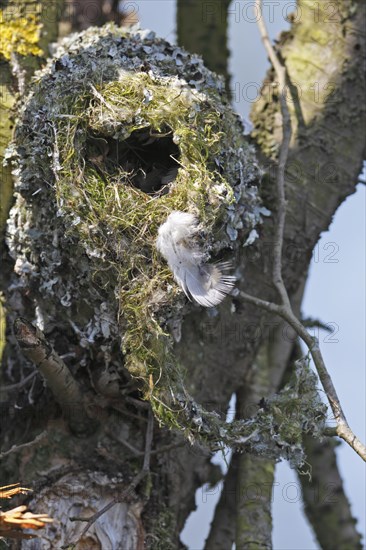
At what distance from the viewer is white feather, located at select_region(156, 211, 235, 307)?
260cm

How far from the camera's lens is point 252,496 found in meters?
3.38

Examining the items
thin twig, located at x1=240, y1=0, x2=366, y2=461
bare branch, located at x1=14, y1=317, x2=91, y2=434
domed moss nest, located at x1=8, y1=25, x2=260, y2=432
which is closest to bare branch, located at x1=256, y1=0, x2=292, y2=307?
thin twig, located at x1=240, y1=0, x2=366, y2=461

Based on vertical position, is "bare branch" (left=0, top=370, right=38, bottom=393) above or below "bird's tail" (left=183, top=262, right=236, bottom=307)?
below

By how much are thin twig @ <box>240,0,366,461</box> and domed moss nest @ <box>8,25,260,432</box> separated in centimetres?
14

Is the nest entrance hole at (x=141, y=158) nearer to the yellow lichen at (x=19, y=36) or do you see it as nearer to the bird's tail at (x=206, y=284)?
the bird's tail at (x=206, y=284)

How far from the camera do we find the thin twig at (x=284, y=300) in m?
2.54

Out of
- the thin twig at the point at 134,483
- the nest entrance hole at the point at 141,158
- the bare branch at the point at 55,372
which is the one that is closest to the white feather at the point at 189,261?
the nest entrance hole at the point at 141,158

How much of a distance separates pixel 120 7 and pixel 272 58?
44.8 inches

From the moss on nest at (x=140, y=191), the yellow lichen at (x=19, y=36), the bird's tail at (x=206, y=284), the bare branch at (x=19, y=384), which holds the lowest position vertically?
the bare branch at (x=19, y=384)

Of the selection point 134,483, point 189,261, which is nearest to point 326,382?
point 189,261

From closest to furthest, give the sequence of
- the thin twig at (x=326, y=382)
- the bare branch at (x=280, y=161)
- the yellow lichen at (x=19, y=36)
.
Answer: the thin twig at (x=326, y=382)
the bare branch at (x=280, y=161)
the yellow lichen at (x=19, y=36)

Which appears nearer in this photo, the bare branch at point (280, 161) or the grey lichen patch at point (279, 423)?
the grey lichen patch at point (279, 423)

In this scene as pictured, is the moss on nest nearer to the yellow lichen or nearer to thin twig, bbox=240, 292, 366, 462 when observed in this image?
thin twig, bbox=240, 292, 366, 462

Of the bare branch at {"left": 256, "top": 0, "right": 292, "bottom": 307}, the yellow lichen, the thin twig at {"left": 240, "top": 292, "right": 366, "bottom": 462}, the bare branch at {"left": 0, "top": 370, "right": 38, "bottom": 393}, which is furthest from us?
the yellow lichen
